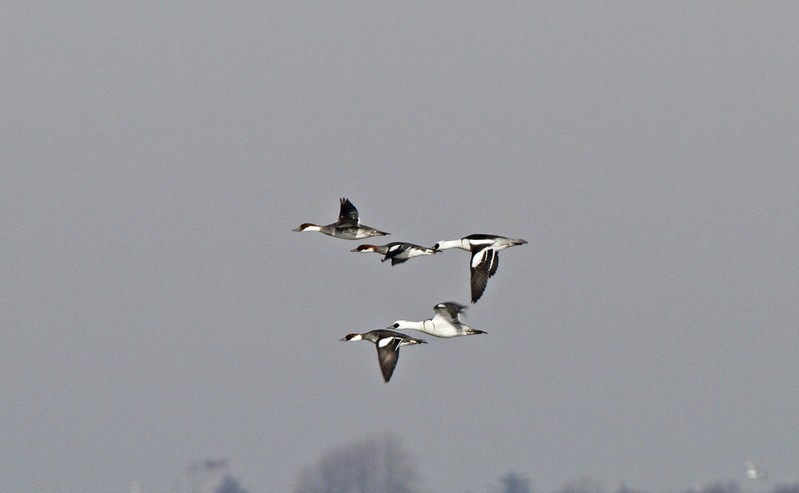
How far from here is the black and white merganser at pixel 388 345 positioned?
46375 millimetres

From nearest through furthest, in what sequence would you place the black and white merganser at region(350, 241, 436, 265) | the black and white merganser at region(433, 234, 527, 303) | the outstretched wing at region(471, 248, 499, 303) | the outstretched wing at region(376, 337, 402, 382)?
the outstretched wing at region(376, 337, 402, 382)
the outstretched wing at region(471, 248, 499, 303)
the black and white merganser at region(433, 234, 527, 303)
the black and white merganser at region(350, 241, 436, 265)

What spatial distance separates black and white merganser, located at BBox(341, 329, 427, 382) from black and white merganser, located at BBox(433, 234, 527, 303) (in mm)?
2575

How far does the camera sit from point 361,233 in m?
53.8

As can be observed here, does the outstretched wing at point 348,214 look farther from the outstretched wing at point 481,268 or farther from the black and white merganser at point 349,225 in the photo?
the outstretched wing at point 481,268

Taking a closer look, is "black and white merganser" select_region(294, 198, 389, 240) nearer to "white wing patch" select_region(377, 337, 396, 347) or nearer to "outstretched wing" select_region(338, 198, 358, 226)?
"outstretched wing" select_region(338, 198, 358, 226)

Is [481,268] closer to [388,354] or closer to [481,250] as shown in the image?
[481,250]

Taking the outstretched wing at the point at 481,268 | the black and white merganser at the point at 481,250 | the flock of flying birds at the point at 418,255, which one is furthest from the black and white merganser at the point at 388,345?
the black and white merganser at the point at 481,250

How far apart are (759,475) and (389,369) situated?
109 feet

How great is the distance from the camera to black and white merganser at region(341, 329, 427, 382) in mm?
46375

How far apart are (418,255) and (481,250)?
268 centimetres

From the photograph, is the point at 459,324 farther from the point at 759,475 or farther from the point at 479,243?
the point at 759,475

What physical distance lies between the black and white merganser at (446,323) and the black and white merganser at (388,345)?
1131 millimetres

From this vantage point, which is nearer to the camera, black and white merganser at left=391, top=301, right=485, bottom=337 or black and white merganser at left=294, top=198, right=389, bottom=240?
black and white merganser at left=391, top=301, right=485, bottom=337

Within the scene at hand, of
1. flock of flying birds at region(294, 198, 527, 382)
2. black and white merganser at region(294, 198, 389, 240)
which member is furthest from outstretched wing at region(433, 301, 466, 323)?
black and white merganser at region(294, 198, 389, 240)
